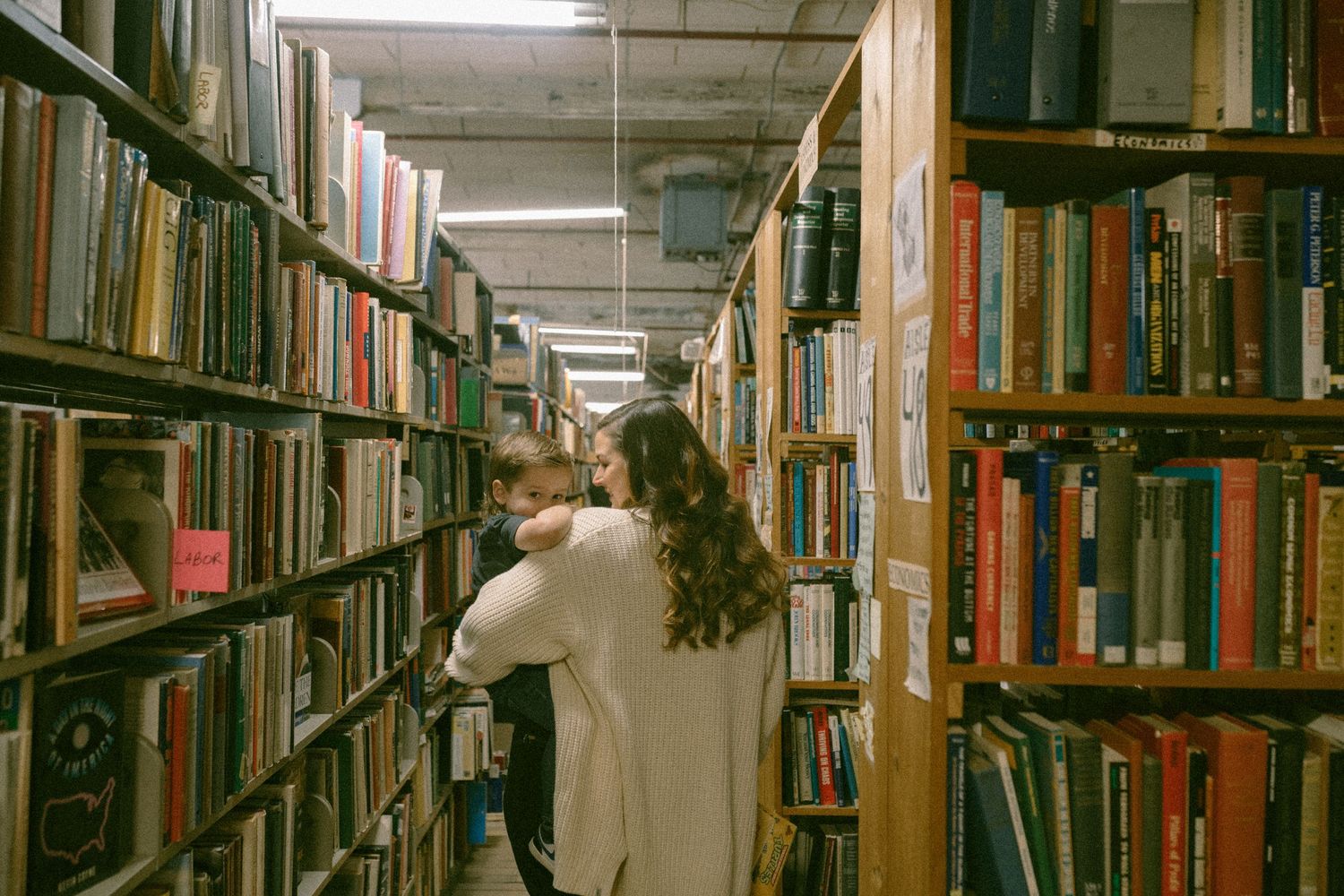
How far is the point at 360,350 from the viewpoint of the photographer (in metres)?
2.18

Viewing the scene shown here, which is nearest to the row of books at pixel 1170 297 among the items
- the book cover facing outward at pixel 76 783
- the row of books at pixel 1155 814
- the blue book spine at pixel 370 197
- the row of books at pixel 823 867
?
the row of books at pixel 1155 814

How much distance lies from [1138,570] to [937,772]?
38 centimetres

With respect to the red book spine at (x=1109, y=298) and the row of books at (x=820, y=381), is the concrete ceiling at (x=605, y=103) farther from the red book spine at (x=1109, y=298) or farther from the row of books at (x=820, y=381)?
the red book spine at (x=1109, y=298)

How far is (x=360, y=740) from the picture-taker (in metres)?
2.17

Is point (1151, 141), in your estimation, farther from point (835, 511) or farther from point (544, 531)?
point (835, 511)

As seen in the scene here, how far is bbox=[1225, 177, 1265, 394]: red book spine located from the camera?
43.9 inches

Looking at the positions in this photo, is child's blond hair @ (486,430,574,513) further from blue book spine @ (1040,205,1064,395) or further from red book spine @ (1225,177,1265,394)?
red book spine @ (1225,177,1265,394)

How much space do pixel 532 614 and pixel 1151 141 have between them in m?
1.22

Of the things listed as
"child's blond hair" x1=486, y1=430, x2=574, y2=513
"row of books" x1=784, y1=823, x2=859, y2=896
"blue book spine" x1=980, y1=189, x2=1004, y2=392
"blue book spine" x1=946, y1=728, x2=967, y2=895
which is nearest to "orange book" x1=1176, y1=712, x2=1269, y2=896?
"blue book spine" x1=946, y1=728, x2=967, y2=895

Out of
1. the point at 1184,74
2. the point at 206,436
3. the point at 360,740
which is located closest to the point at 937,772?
the point at 1184,74

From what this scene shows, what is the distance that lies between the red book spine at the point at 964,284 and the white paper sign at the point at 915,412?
0.04m

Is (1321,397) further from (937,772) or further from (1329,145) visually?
(937,772)

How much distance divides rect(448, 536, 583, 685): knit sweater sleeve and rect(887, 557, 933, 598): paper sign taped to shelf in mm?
577

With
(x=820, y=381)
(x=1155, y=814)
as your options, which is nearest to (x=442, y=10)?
(x=820, y=381)
